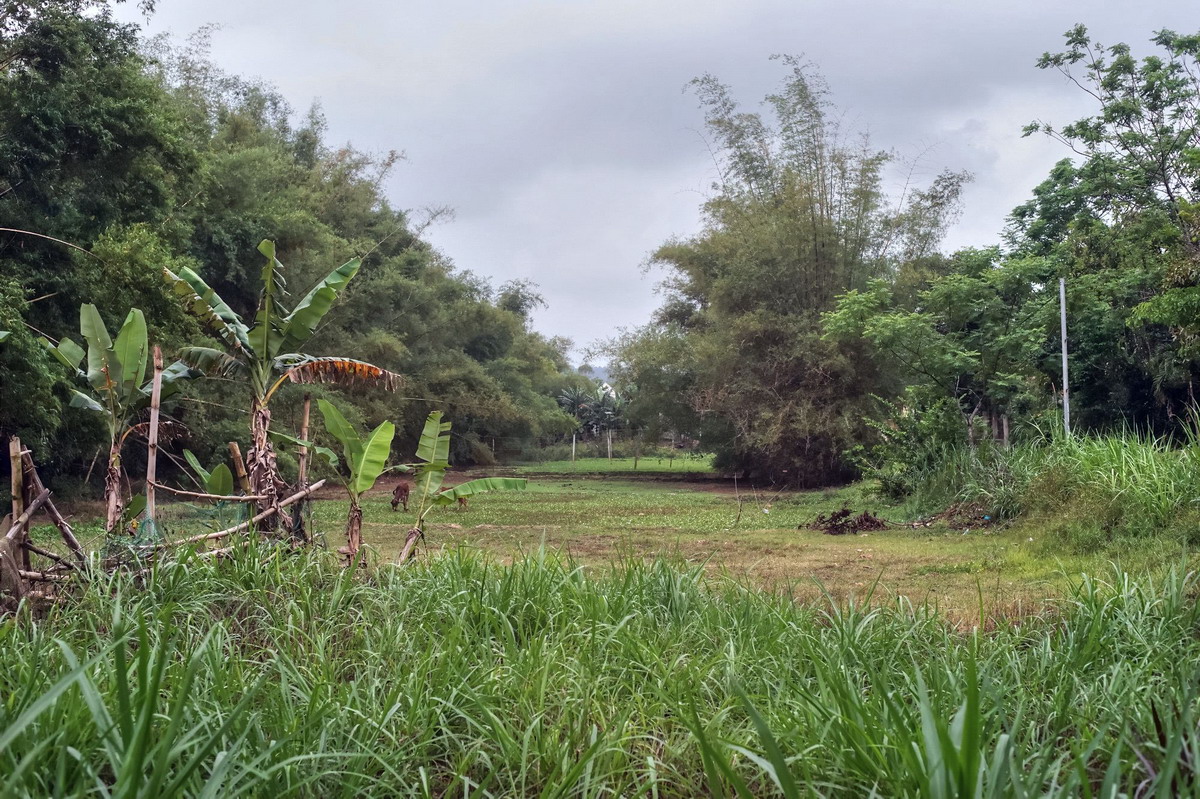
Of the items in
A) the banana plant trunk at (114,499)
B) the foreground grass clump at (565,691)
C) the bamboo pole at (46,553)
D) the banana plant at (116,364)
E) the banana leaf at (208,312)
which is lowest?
the foreground grass clump at (565,691)

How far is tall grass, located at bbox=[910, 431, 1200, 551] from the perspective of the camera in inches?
294

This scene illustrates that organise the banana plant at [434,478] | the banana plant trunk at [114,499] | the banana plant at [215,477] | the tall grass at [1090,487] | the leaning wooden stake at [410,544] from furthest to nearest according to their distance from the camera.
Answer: the tall grass at [1090,487], the banana plant at [215,477], the banana plant at [434,478], the leaning wooden stake at [410,544], the banana plant trunk at [114,499]

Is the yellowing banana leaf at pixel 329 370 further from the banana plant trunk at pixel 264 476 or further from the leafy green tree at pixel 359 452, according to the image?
the leafy green tree at pixel 359 452

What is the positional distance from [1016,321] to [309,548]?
591 inches

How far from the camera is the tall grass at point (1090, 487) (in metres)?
7.48

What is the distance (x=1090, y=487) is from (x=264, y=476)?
7.37 meters

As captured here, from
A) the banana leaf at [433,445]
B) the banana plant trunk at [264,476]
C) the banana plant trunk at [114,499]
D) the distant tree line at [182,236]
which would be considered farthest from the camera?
the distant tree line at [182,236]

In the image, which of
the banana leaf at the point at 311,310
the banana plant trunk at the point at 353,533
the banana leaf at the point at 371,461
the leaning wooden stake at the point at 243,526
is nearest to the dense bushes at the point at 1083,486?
the banana plant trunk at the point at 353,533

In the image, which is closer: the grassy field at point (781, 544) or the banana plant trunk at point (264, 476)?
the banana plant trunk at point (264, 476)

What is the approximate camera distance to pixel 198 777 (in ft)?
6.75

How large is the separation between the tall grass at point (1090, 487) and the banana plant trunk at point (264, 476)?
6.48 metres

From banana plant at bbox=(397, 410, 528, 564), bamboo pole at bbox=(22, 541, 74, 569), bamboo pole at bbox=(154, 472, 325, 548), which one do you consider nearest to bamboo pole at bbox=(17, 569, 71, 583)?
bamboo pole at bbox=(22, 541, 74, 569)

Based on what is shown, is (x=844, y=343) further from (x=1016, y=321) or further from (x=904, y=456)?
(x=904, y=456)

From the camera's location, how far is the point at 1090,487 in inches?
340
